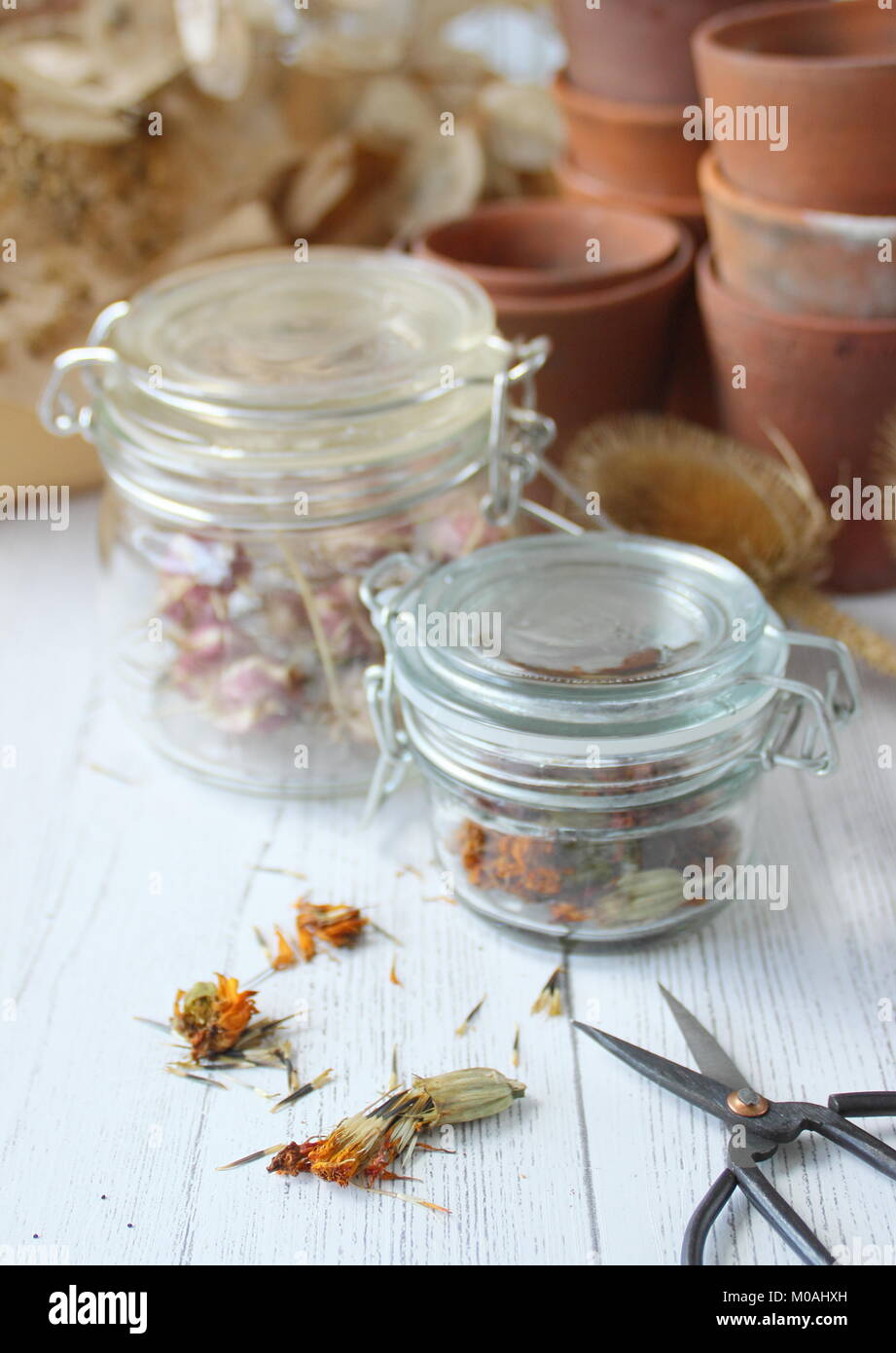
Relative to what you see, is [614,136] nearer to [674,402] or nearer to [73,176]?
[674,402]

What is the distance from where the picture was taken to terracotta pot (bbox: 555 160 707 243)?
101 cm

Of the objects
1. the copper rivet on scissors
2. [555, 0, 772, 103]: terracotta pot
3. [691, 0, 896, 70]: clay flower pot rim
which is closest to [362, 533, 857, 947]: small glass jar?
the copper rivet on scissors

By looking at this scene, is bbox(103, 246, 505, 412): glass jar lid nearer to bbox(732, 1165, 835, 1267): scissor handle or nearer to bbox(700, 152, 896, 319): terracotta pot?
bbox(700, 152, 896, 319): terracotta pot

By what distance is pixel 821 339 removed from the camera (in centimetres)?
85

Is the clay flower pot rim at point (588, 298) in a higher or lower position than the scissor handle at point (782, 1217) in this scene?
higher

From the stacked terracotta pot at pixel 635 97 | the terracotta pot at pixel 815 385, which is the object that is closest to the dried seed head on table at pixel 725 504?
the terracotta pot at pixel 815 385

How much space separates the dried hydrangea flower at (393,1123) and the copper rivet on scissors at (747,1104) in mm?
92

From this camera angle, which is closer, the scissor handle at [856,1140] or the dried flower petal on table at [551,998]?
the scissor handle at [856,1140]

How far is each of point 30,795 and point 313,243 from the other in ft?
1.97

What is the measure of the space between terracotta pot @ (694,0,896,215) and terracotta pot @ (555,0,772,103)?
0.07 meters

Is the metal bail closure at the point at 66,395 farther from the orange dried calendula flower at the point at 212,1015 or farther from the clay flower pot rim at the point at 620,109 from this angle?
Answer: the clay flower pot rim at the point at 620,109

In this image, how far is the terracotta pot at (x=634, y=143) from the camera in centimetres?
98

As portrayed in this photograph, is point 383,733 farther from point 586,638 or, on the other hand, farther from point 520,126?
point 520,126
